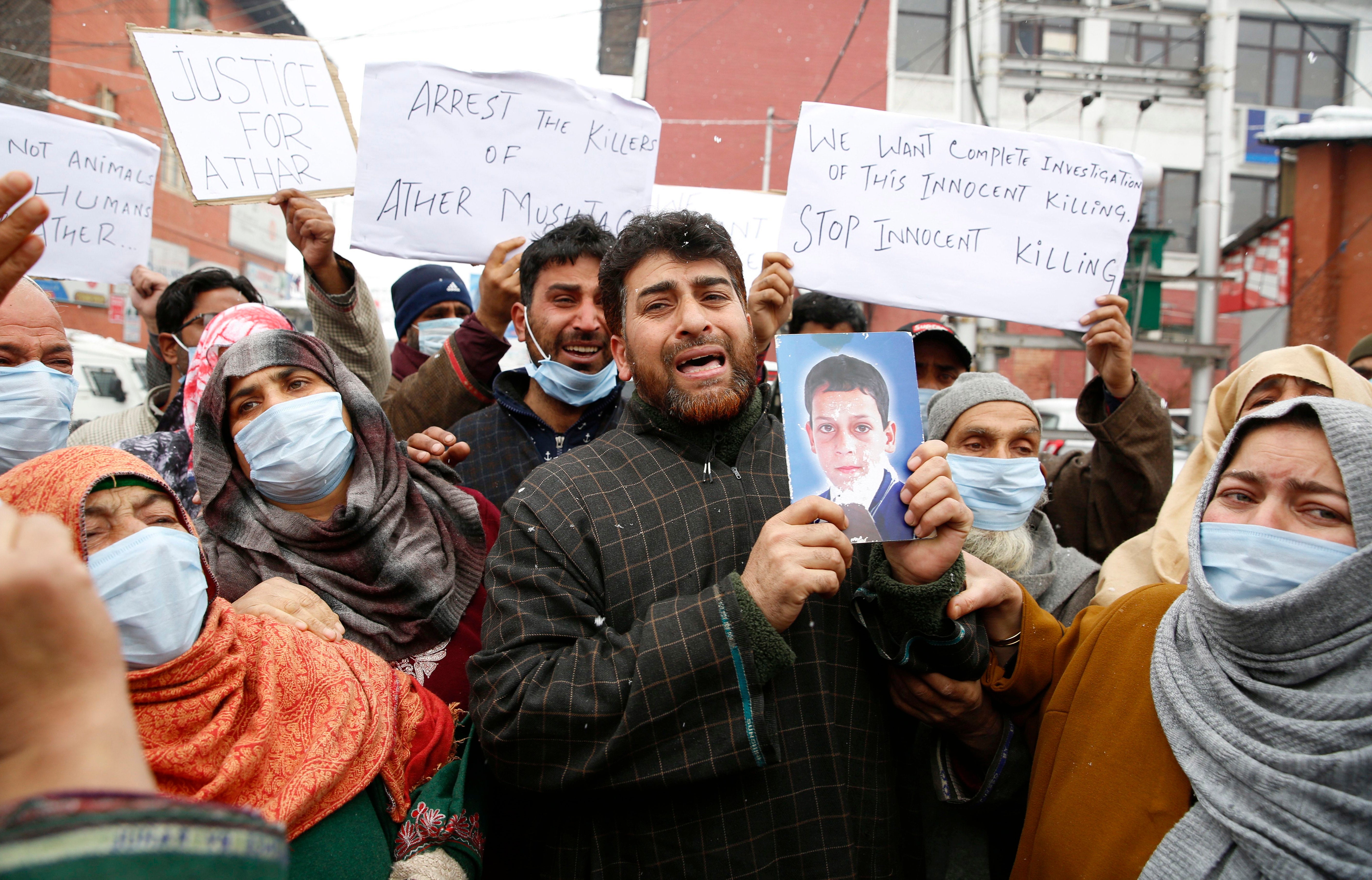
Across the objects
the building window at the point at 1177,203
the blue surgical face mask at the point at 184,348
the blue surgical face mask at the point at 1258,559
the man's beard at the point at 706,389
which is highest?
the building window at the point at 1177,203

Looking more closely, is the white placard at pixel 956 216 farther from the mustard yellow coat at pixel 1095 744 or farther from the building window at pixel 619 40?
the building window at pixel 619 40

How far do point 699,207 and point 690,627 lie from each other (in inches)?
126

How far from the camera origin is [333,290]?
327 centimetres

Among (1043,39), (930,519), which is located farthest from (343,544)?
(1043,39)

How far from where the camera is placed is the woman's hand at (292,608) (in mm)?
2004

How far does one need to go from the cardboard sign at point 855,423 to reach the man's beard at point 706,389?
8.4 inches

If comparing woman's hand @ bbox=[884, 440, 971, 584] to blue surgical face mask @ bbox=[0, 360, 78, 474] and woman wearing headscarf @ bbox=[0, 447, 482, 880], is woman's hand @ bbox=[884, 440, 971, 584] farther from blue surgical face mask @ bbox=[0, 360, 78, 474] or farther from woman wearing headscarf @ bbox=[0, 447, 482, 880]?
blue surgical face mask @ bbox=[0, 360, 78, 474]

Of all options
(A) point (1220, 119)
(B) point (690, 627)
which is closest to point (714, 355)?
(B) point (690, 627)

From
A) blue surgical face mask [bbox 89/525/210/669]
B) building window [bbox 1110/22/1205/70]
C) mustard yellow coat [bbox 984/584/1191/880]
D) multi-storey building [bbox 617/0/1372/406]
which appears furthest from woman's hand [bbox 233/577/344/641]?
building window [bbox 1110/22/1205/70]

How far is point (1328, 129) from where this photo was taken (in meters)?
10.2

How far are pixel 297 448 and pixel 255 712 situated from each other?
0.83 m

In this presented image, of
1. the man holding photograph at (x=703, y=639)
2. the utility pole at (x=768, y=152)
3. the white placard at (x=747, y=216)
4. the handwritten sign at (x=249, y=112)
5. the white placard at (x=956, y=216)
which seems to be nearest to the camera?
the man holding photograph at (x=703, y=639)

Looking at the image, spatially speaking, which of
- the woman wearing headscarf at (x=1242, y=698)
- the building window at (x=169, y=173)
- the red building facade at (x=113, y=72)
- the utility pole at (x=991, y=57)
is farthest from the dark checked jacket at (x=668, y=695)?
the building window at (x=169, y=173)

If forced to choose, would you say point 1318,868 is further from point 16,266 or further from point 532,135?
point 532,135
